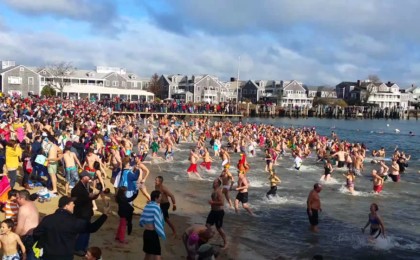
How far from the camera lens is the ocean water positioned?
10125 mm

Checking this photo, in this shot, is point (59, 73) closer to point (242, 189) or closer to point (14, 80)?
point (14, 80)

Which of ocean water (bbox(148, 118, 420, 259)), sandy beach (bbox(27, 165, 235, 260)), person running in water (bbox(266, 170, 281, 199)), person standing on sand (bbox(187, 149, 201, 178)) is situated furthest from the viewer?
person standing on sand (bbox(187, 149, 201, 178))

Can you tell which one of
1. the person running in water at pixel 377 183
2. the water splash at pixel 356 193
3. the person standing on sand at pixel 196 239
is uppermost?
the person standing on sand at pixel 196 239

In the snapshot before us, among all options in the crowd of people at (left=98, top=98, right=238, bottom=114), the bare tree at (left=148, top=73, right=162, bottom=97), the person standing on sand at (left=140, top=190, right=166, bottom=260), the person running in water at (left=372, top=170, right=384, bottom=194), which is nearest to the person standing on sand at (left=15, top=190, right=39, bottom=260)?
the person standing on sand at (left=140, top=190, right=166, bottom=260)

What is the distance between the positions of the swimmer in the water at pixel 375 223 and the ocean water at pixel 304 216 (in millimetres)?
193

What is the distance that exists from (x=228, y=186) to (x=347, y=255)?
3.50 meters

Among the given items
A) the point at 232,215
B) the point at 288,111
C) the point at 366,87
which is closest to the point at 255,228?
the point at 232,215

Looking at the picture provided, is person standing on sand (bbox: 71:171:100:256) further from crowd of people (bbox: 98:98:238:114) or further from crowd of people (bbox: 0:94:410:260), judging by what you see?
crowd of people (bbox: 98:98:238:114)

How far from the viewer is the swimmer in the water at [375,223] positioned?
10.5 meters

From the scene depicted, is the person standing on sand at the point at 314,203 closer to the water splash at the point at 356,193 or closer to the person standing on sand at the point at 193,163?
the water splash at the point at 356,193

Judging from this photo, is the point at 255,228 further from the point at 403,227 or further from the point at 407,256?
the point at 403,227

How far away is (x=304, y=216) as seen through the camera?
12.9m

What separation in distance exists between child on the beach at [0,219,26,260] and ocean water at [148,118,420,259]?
4.60 m

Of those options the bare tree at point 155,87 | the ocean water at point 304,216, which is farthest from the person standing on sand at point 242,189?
the bare tree at point 155,87
